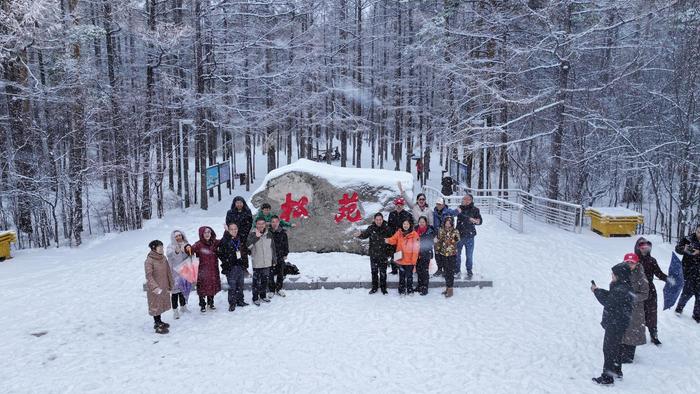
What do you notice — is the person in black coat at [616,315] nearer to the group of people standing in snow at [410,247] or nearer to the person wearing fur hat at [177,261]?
the group of people standing in snow at [410,247]

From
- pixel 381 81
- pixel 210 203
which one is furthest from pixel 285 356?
pixel 381 81

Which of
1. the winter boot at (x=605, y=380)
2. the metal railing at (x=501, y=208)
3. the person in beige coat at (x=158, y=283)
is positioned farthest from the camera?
the metal railing at (x=501, y=208)

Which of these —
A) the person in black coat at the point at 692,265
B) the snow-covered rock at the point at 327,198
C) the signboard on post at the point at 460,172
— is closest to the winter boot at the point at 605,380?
the person in black coat at the point at 692,265

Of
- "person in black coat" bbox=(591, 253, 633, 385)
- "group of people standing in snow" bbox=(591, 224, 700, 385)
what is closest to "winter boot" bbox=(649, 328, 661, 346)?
"group of people standing in snow" bbox=(591, 224, 700, 385)

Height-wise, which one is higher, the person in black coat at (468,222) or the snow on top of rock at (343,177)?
the snow on top of rock at (343,177)

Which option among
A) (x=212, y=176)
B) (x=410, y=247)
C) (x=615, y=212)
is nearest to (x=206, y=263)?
(x=410, y=247)

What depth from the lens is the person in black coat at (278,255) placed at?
28.6ft

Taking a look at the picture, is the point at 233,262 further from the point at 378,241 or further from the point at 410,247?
the point at 410,247

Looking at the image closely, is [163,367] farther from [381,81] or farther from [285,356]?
[381,81]

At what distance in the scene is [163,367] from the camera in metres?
6.29

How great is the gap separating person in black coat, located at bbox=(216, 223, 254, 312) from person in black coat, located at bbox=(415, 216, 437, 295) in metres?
3.31

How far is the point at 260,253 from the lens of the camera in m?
8.34

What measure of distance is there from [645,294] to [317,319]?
4.92m

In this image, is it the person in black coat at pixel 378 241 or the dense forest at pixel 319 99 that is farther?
the dense forest at pixel 319 99
